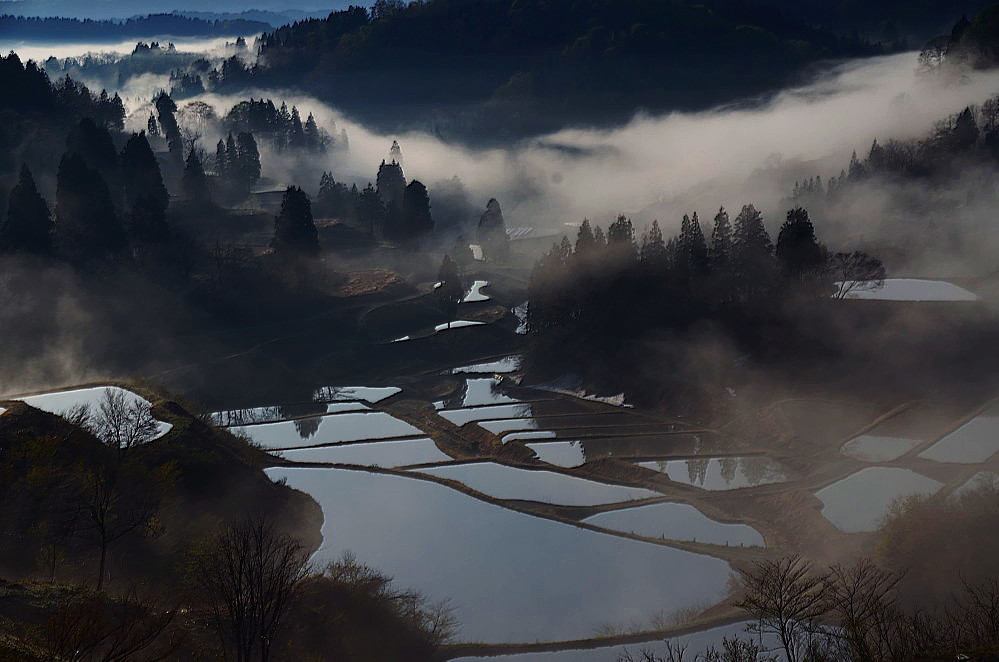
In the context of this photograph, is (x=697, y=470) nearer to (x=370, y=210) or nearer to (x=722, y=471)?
(x=722, y=471)

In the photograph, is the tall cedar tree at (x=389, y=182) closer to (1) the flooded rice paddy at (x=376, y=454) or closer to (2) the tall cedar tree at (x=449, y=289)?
(2) the tall cedar tree at (x=449, y=289)

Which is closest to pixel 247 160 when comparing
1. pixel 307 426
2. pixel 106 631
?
pixel 307 426

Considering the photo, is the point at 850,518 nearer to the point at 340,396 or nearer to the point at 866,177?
the point at 340,396

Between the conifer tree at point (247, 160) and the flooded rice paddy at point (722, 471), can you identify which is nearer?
the flooded rice paddy at point (722, 471)

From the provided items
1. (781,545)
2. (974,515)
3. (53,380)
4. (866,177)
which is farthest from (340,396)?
(866,177)

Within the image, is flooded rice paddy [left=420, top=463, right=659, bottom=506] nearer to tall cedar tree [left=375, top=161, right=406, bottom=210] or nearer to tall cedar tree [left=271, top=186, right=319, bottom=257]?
tall cedar tree [left=271, top=186, right=319, bottom=257]

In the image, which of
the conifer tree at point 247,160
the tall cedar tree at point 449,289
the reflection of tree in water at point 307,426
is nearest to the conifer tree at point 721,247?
the tall cedar tree at point 449,289

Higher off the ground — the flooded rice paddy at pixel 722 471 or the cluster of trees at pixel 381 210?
the cluster of trees at pixel 381 210

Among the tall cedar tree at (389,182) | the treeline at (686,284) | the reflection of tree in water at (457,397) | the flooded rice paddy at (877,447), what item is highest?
the tall cedar tree at (389,182)
